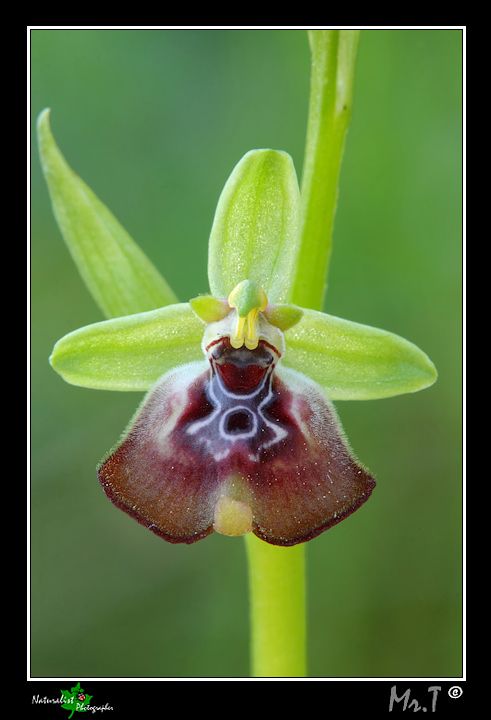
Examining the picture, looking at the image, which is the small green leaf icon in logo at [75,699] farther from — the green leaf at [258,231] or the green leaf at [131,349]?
the green leaf at [258,231]

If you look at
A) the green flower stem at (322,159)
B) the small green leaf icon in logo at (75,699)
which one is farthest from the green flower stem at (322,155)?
the small green leaf icon in logo at (75,699)

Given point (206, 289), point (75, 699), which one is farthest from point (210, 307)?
point (206, 289)

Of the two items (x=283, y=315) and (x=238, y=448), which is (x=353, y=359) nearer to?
(x=283, y=315)

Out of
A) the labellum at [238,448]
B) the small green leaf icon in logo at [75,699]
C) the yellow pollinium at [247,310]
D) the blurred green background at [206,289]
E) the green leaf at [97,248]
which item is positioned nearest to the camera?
the labellum at [238,448]

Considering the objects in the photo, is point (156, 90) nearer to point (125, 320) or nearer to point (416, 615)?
point (125, 320)

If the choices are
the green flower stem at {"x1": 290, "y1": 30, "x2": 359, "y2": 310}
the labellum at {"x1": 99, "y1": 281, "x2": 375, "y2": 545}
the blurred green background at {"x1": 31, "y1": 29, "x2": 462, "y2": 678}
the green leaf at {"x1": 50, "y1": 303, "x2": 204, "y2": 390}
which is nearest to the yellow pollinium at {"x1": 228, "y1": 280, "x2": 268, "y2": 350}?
the labellum at {"x1": 99, "y1": 281, "x2": 375, "y2": 545}

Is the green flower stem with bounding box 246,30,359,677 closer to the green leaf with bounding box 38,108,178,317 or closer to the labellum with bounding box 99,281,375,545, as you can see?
the labellum with bounding box 99,281,375,545

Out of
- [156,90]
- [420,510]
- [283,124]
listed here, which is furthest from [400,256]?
[156,90]
